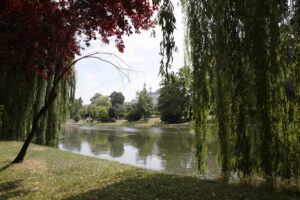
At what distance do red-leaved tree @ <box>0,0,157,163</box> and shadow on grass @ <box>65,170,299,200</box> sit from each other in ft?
12.2

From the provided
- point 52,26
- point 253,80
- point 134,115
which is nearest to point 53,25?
point 52,26

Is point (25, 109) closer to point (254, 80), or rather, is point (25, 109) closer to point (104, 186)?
point (104, 186)

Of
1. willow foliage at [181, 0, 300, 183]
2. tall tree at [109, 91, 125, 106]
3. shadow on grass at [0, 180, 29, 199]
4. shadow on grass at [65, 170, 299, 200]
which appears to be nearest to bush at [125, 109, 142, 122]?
tall tree at [109, 91, 125, 106]

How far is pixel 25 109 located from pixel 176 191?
969cm

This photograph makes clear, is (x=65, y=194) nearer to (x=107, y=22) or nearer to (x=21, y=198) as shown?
(x=21, y=198)

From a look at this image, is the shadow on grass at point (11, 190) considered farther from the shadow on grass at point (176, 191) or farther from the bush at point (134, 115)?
the bush at point (134, 115)

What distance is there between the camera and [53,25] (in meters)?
4.90

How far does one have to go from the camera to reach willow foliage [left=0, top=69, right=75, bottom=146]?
33.0 feet

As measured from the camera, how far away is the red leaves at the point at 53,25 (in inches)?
172

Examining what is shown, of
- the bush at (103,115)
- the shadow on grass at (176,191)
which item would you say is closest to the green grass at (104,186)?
the shadow on grass at (176,191)

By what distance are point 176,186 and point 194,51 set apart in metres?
3.49

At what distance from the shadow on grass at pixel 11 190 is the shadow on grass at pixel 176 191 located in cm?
131

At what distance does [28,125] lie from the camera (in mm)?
10883

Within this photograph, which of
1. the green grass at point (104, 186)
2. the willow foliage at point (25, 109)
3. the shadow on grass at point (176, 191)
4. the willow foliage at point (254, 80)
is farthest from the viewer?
the willow foliage at point (25, 109)
